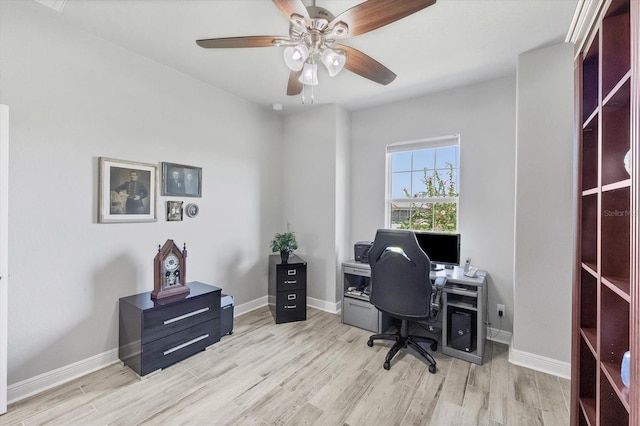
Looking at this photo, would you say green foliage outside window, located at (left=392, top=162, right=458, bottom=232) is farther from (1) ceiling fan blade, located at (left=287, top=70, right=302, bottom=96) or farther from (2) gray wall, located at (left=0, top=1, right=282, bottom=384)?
(2) gray wall, located at (left=0, top=1, right=282, bottom=384)

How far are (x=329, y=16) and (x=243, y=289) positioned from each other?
9.91 feet

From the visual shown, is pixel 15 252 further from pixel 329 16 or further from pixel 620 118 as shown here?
pixel 620 118

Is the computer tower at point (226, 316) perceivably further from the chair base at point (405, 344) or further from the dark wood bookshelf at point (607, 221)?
the dark wood bookshelf at point (607, 221)

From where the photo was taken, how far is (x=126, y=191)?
2336 millimetres

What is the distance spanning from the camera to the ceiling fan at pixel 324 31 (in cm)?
131

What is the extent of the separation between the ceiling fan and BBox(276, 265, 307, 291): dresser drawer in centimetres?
207

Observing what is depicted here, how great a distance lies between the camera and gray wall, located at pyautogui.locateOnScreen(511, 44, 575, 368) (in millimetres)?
2119

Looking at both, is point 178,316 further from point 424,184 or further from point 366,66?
point 424,184

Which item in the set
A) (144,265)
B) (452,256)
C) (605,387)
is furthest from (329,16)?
(144,265)

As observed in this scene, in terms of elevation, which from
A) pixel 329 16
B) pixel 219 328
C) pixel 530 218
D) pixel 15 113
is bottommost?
pixel 219 328

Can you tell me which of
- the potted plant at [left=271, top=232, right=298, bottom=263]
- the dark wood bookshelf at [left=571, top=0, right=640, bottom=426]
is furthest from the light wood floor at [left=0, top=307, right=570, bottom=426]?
the potted plant at [left=271, top=232, right=298, bottom=263]

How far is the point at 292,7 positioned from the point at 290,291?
8.78ft

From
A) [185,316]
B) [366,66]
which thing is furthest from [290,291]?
[366,66]

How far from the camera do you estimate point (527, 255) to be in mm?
2262
